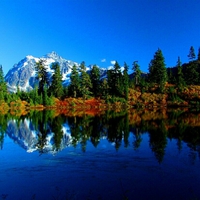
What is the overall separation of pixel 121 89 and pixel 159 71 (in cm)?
1896

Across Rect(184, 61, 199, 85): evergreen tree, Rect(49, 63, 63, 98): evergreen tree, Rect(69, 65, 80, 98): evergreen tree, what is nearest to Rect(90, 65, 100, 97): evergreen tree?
Rect(69, 65, 80, 98): evergreen tree

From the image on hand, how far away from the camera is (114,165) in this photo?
1510 cm

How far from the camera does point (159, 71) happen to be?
95.7 m

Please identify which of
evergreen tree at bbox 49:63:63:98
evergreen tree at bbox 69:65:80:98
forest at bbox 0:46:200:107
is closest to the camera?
forest at bbox 0:46:200:107

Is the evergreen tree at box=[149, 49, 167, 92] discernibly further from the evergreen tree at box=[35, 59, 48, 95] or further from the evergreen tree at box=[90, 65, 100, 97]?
the evergreen tree at box=[35, 59, 48, 95]

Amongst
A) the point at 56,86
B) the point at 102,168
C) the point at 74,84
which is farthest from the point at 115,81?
the point at 102,168

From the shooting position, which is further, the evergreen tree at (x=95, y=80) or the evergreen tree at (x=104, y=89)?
the evergreen tree at (x=95, y=80)

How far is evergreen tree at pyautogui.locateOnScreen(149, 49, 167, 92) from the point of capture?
94812mm

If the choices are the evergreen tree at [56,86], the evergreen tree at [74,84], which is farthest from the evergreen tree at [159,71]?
the evergreen tree at [56,86]

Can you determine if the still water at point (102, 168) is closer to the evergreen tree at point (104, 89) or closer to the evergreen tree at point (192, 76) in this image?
the evergreen tree at point (104, 89)

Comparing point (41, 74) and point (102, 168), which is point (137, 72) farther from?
point (102, 168)

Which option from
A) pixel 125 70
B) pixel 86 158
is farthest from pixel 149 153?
pixel 125 70

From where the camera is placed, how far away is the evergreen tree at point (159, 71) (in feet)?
311

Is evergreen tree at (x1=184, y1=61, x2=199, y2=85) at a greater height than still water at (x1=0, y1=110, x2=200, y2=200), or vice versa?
evergreen tree at (x1=184, y1=61, x2=199, y2=85)
